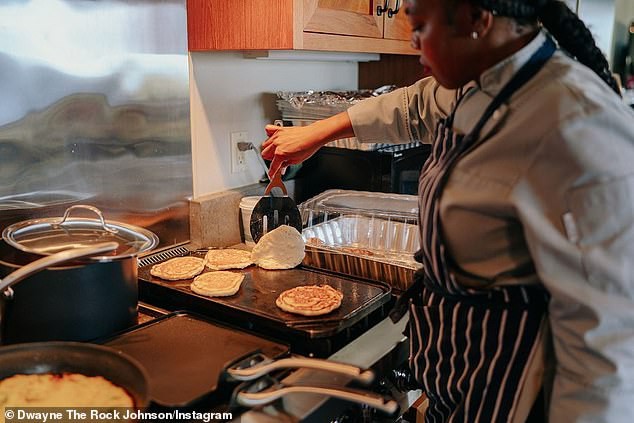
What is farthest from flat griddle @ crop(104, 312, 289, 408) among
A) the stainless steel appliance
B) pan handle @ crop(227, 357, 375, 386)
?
the stainless steel appliance

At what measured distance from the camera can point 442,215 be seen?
0.78 metres

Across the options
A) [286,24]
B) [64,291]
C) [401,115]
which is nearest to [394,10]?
[286,24]

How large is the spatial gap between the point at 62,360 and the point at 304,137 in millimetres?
575

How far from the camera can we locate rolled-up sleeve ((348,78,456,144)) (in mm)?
1081

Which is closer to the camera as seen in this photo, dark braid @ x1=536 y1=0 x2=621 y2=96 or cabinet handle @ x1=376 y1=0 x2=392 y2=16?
dark braid @ x1=536 y1=0 x2=621 y2=96

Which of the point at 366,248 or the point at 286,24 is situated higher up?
the point at 286,24

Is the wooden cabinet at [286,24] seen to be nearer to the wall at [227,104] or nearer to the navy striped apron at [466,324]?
the wall at [227,104]

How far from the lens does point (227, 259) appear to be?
4.18ft

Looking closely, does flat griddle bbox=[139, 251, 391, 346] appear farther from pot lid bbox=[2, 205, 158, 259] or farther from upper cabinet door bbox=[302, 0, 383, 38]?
upper cabinet door bbox=[302, 0, 383, 38]

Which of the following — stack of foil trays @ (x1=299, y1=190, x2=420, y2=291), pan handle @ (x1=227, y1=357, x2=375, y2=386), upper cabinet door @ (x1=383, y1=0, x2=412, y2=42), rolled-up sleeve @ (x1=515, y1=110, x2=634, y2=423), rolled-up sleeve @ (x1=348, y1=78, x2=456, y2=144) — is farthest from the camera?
upper cabinet door @ (x1=383, y1=0, x2=412, y2=42)

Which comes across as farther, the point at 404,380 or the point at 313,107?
the point at 313,107

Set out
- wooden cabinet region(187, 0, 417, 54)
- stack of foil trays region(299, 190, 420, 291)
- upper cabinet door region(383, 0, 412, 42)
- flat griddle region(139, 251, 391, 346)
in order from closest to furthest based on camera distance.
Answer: flat griddle region(139, 251, 391, 346) → wooden cabinet region(187, 0, 417, 54) → stack of foil trays region(299, 190, 420, 291) → upper cabinet door region(383, 0, 412, 42)

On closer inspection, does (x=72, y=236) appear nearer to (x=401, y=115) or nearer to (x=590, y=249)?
(x=401, y=115)

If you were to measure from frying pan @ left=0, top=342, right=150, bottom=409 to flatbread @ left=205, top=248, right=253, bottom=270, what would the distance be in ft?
1.42
